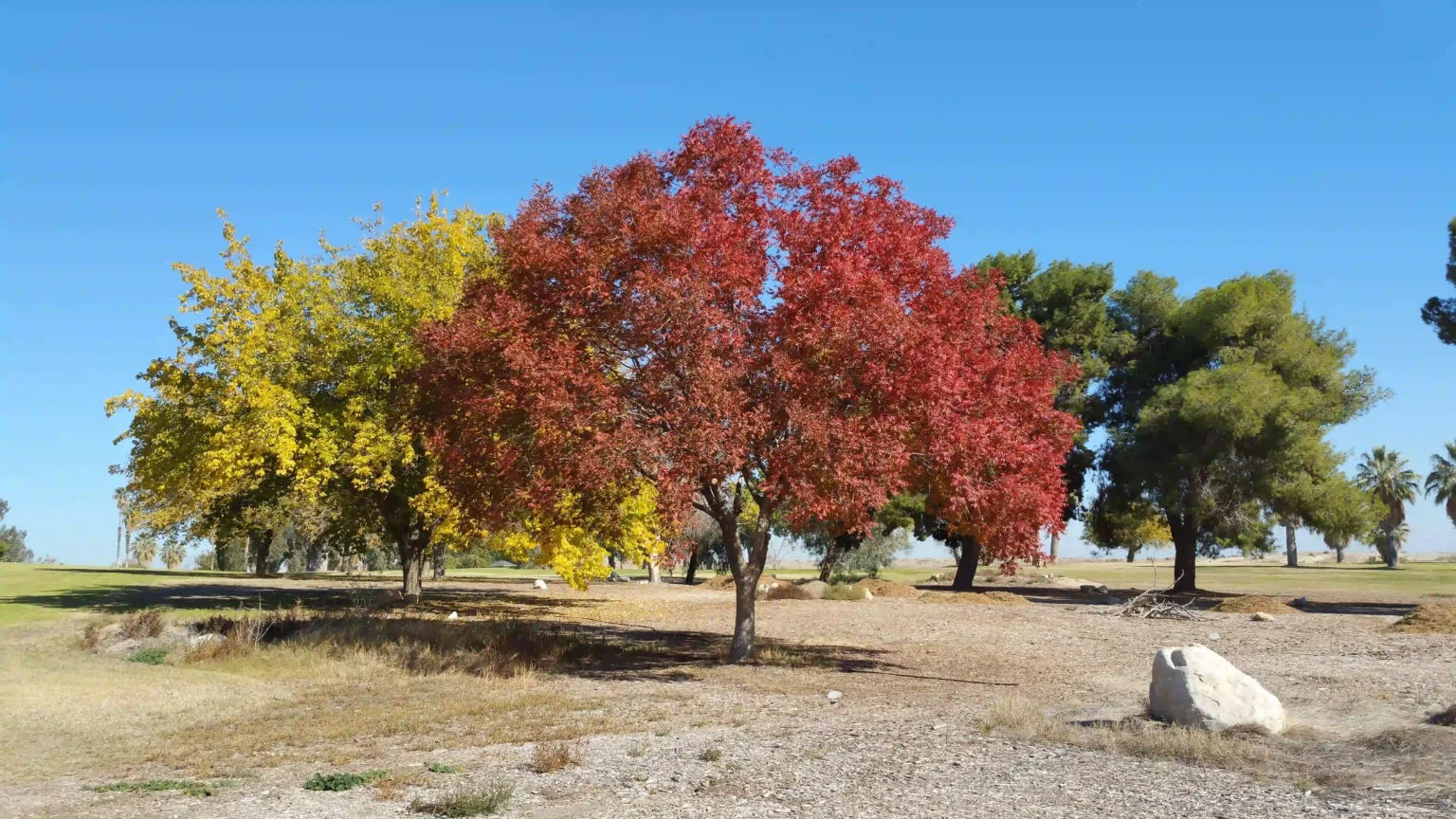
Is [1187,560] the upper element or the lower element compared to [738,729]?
lower

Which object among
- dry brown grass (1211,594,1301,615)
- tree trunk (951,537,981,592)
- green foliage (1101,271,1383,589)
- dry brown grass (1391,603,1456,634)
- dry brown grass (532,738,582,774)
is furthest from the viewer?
tree trunk (951,537,981,592)

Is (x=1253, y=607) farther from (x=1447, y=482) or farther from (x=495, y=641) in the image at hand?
(x=1447, y=482)

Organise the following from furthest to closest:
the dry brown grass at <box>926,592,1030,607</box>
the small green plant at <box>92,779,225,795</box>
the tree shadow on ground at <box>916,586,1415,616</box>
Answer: the dry brown grass at <box>926,592,1030,607</box>
the tree shadow on ground at <box>916,586,1415,616</box>
the small green plant at <box>92,779,225,795</box>

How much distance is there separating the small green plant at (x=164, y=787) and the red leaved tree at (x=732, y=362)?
24.2ft

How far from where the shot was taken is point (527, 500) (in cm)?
1752

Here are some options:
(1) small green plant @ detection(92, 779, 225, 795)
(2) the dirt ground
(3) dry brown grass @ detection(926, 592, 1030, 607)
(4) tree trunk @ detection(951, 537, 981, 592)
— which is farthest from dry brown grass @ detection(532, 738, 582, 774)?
(4) tree trunk @ detection(951, 537, 981, 592)

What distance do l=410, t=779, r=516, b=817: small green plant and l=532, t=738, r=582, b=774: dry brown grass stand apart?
1.05 meters

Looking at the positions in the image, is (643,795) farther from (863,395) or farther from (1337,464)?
(1337,464)

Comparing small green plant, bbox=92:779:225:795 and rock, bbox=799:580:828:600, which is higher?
small green plant, bbox=92:779:225:795

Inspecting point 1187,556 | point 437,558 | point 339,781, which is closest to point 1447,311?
point 1187,556

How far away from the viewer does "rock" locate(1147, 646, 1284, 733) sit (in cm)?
1177

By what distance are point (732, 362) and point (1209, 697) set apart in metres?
8.58

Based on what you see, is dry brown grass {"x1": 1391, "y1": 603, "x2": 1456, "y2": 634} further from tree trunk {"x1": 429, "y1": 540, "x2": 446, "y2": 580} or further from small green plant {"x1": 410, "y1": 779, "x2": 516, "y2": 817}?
tree trunk {"x1": 429, "y1": 540, "x2": 446, "y2": 580}

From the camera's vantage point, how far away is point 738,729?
41.9 ft
